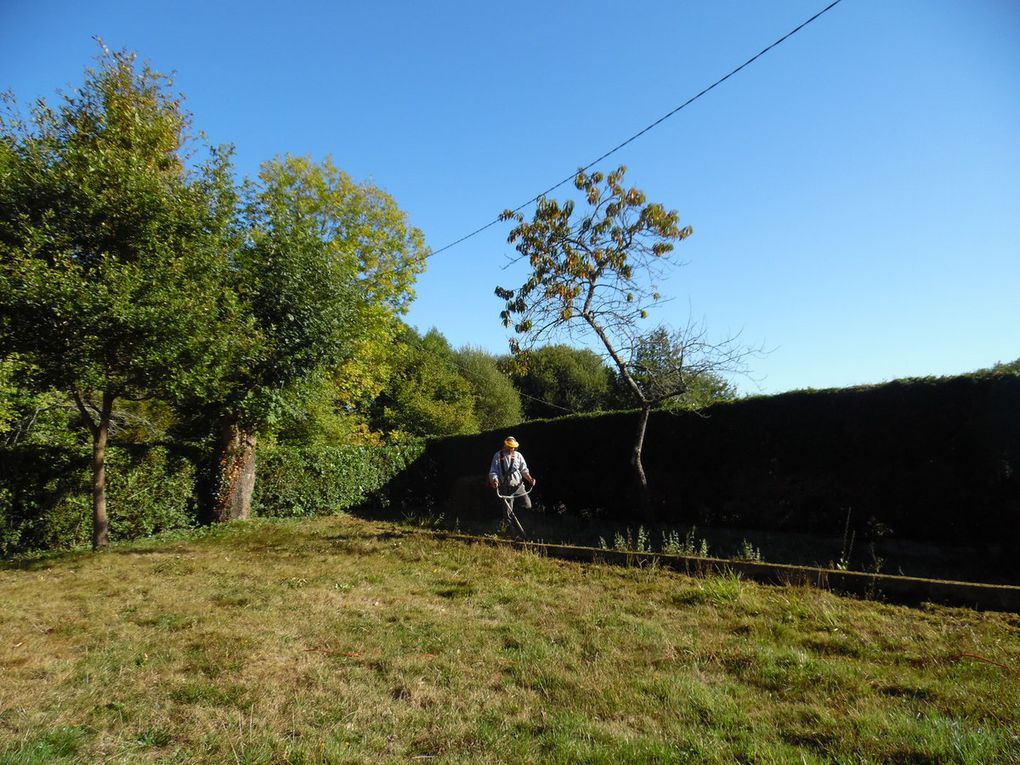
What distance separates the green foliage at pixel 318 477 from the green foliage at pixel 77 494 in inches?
84.0

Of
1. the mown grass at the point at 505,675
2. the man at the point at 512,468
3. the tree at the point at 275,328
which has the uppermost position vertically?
the tree at the point at 275,328

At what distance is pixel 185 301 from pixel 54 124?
4212 millimetres

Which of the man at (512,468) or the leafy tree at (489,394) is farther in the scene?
the leafy tree at (489,394)

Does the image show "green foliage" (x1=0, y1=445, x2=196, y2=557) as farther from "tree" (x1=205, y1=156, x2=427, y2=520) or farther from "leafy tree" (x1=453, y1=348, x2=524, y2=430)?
Result: "leafy tree" (x1=453, y1=348, x2=524, y2=430)

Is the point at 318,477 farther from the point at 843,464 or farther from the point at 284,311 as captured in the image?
the point at 843,464

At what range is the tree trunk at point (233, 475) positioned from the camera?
12234mm

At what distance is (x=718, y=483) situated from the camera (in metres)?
10.6

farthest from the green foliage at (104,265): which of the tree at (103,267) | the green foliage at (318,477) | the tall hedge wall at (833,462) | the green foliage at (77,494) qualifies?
the tall hedge wall at (833,462)

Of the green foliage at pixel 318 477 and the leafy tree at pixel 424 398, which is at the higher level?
the leafy tree at pixel 424 398

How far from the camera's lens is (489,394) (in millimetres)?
39188

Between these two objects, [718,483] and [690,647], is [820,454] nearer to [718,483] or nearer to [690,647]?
[718,483]

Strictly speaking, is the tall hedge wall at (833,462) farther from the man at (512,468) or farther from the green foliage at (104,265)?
the green foliage at (104,265)

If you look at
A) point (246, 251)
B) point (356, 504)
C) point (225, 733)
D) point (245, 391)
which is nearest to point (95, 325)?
point (245, 391)

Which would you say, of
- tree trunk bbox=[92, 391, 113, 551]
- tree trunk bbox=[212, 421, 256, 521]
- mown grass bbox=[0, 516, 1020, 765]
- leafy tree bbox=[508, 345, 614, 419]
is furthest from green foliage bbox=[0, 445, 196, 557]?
leafy tree bbox=[508, 345, 614, 419]
